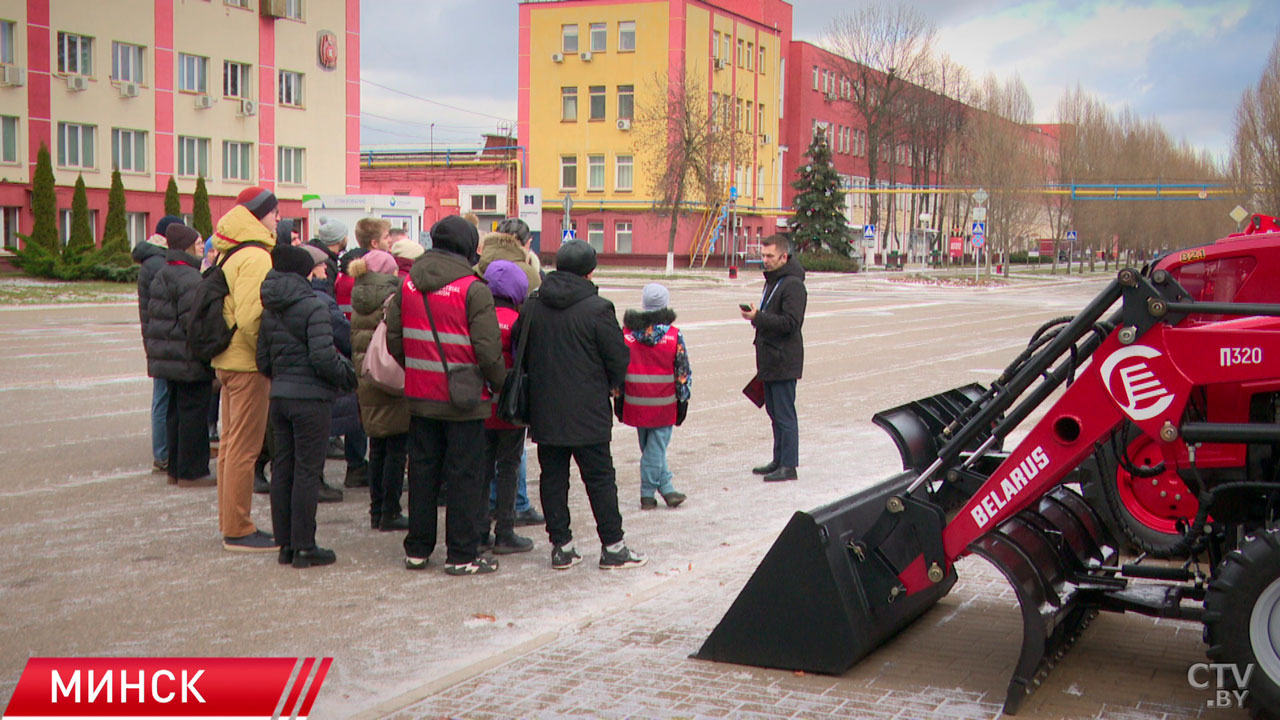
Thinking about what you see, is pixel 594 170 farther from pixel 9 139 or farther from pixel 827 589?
pixel 827 589

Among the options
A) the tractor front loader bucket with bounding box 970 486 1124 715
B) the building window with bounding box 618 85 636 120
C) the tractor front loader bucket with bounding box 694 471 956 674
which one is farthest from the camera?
the building window with bounding box 618 85 636 120

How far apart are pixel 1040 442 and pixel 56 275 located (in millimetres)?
38649

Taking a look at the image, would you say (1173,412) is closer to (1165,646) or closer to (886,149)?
(1165,646)

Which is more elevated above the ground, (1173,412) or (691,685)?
(1173,412)

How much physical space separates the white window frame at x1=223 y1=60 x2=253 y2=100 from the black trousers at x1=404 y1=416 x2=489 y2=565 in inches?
1819

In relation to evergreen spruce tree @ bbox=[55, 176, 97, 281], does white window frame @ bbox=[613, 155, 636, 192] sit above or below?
above

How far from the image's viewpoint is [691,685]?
5.22 m

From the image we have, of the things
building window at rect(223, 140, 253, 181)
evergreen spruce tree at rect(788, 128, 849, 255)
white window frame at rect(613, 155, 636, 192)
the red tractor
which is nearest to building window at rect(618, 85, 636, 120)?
white window frame at rect(613, 155, 636, 192)

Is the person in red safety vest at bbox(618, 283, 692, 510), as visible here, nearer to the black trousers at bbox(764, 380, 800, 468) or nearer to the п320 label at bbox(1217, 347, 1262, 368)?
the black trousers at bbox(764, 380, 800, 468)

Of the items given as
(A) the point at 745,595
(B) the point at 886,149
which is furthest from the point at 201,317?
(B) the point at 886,149

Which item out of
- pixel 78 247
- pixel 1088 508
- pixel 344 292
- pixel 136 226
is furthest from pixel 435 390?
pixel 136 226

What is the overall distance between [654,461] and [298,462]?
2.73 m

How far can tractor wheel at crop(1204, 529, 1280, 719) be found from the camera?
4.62m

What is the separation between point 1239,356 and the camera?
4.76 m
